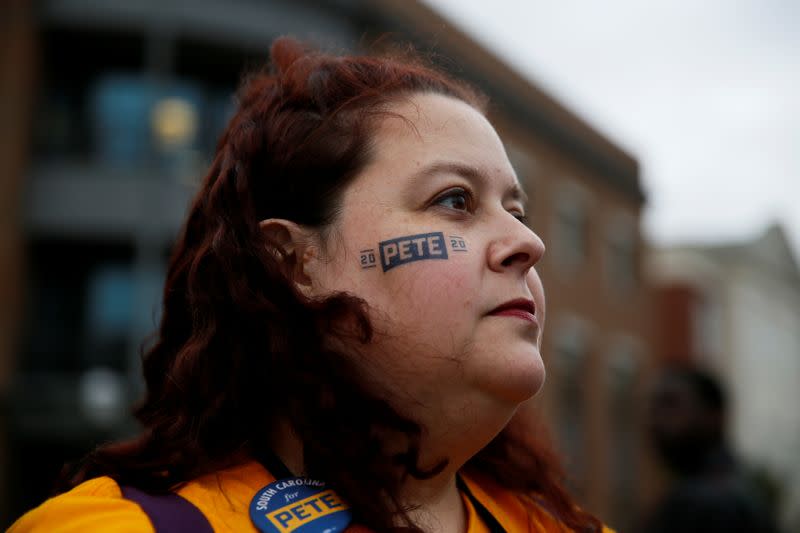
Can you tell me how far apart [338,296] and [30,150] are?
16810mm

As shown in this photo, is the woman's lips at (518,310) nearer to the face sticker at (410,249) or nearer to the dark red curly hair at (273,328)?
the face sticker at (410,249)

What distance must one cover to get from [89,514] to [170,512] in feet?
0.43

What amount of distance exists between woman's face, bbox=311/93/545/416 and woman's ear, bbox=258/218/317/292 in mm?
31

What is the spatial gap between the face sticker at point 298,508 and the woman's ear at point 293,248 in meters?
0.41

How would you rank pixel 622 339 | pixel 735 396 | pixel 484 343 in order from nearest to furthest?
pixel 484 343 < pixel 622 339 < pixel 735 396

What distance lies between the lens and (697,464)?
5078 millimetres

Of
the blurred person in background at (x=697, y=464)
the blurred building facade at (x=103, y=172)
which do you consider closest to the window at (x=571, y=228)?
the blurred building facade at (x=103, y=172)

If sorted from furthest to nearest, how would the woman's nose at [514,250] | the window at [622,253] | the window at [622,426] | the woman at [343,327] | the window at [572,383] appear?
the window at [622,253] → the window at [622,426] → the window at [572,383] → the woman's nose at [514,250] → the woman at [343,327]

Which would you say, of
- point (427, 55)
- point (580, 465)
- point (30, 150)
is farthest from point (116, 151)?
point (427, 55)

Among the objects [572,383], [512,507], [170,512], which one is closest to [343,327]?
[170,512]

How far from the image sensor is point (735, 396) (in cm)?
3556

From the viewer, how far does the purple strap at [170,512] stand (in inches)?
69.4

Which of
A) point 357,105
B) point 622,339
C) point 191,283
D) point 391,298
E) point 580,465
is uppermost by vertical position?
point 357,105

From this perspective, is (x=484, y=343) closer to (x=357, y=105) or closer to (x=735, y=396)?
(x=357, y=105)
